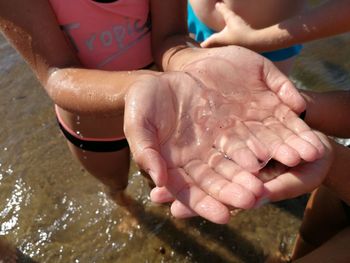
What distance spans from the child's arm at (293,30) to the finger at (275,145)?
2.68ft

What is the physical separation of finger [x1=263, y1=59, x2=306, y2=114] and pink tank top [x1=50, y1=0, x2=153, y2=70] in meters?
0.82

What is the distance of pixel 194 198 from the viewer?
1503 millimetres

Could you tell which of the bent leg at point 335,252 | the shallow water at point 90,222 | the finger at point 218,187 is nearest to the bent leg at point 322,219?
the bent leg at point 335,252

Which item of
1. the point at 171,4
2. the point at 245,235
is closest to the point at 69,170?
the point at 245,235

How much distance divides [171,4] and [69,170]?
1.81 meters

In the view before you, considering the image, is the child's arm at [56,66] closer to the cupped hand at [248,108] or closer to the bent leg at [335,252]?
the cupped hand at [248,108]

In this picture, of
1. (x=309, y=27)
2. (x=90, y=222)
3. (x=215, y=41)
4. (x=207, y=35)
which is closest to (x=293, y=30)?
(x=309, y=27)

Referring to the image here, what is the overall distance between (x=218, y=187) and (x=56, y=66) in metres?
0.99

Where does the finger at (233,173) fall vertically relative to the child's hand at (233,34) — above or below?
above

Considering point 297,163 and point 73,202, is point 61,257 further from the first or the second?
point 297,163

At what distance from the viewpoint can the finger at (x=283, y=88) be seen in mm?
1810

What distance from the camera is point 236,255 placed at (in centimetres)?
287

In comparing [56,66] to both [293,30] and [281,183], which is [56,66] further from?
[293,30]

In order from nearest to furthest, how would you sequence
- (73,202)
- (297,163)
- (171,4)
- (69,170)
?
(297,163)
(171,4)
(73,202)
(69,170)
